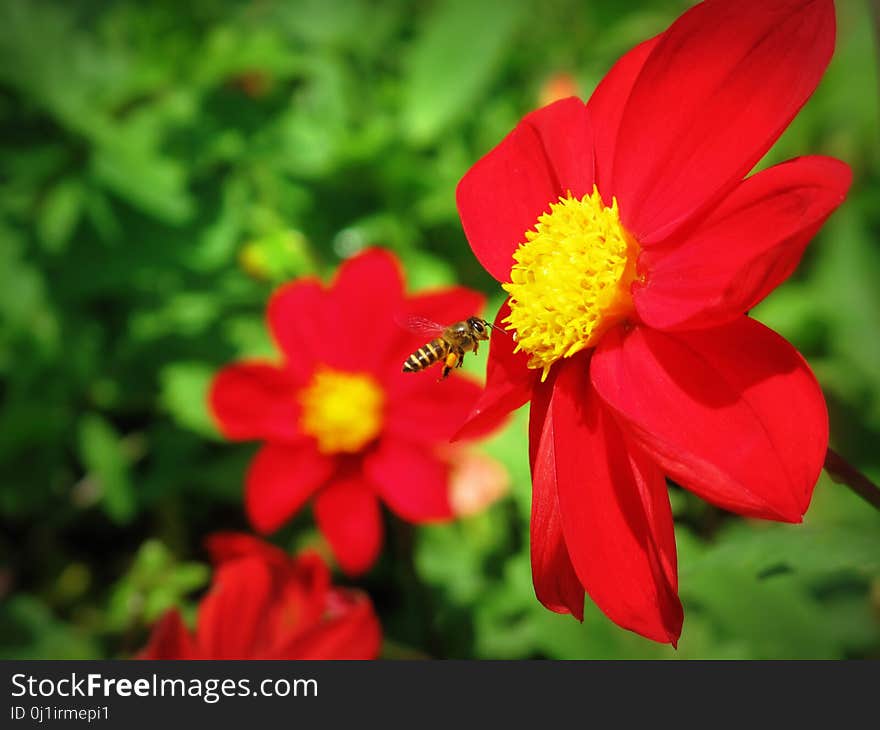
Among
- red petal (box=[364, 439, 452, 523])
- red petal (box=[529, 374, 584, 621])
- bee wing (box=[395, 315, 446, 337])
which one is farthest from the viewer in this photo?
red petal (box=[364, 439, 452, 523])

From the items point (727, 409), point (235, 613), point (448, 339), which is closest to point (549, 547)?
point (727, 409)

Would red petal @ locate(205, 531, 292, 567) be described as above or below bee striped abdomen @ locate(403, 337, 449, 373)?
below

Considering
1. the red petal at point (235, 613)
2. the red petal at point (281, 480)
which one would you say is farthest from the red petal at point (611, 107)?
the red petal at point (281, 480)

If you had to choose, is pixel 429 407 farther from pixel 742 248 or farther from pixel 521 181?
pixel 742 248

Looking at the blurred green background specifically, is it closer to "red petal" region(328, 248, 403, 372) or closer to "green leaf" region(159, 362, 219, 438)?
"green leaf" region(159, 362, 219, 438)

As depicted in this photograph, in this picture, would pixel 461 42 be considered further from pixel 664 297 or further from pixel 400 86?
pixel 664 297

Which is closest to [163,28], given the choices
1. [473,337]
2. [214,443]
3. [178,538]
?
[214,443]

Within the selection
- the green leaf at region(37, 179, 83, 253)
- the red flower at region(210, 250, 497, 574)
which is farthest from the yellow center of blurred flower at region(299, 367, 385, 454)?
the green leaf at region(37, 179, 83, 253)
